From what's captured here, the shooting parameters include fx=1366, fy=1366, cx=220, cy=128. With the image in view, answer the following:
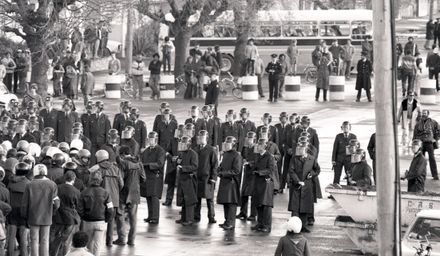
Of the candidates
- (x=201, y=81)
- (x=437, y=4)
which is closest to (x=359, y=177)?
(x=201, y=81)

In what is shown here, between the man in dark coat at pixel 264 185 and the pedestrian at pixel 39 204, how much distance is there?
501 cm

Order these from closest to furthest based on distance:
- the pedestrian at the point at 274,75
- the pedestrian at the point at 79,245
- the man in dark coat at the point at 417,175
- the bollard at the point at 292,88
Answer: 1. the pedestrian at the point at 79,245
2. the man in dark coat at the point at 417,175
3. the pedestrian at the point at 274,75
4. the bollard at the point at 292,88

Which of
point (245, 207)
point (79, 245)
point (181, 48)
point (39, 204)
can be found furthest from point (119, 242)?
point (181, 48)

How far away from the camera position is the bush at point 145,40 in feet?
181

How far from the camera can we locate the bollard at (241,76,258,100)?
1692 inches

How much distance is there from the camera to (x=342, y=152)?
26.9 m

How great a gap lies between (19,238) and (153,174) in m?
4.36

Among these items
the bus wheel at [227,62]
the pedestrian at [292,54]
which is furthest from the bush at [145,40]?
the pedestrian at [292,54]

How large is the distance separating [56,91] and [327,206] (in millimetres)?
18250

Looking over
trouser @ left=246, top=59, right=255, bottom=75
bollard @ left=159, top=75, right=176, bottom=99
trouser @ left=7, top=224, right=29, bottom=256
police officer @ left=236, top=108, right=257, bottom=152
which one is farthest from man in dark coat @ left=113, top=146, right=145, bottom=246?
trouser @ left=246, top=59, right=255, bottom=75

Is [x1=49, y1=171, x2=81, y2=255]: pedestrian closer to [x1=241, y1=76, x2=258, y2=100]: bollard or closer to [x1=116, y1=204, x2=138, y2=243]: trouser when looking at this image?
[x1=116, y1=204, x2=138, y2=243]: trouser

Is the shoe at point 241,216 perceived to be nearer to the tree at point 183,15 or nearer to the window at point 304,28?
the tree at point 183,15

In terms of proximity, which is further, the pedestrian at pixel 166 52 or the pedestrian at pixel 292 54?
the pedestrian at pixel 166 52

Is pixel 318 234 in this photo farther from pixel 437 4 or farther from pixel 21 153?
pixel 437 4
